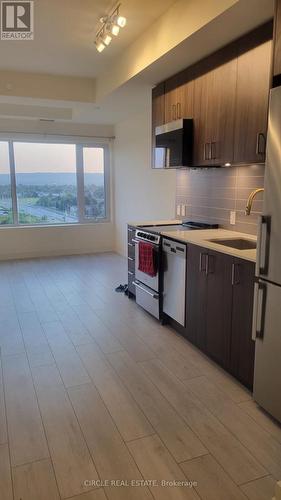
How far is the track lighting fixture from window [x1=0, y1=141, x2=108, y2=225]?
143 inches

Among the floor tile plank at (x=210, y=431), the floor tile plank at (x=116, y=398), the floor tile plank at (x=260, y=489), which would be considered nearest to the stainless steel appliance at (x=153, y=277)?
the floor tile plank at (x=116, y=398)

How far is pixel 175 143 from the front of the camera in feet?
11.6

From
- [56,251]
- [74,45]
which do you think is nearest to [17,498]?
[74,45]

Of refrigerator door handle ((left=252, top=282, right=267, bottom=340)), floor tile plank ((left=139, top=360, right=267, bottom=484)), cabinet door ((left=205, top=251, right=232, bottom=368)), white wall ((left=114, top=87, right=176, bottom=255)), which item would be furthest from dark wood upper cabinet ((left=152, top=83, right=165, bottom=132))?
floor tile plank ((left=139, top=360, right=267, bottom=484))

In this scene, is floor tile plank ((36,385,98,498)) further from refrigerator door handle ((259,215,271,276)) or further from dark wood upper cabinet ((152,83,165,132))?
dark wood upper cabinet ((152,83,165,132))

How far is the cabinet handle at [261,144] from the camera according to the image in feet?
8.18

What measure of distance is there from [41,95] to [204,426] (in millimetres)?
4323

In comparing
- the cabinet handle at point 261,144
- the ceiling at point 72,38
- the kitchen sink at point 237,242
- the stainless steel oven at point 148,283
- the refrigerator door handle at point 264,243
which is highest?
the ceiling at point 72,38

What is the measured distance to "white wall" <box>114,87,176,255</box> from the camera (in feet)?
15.9

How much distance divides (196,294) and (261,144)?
50.3 inches

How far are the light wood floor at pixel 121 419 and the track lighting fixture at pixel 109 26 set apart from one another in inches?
105

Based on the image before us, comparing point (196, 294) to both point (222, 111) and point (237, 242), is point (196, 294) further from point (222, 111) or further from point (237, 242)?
point (222, 111)

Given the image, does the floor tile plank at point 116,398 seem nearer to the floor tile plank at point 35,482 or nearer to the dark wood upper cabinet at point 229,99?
the floor tile plank at point 35,482

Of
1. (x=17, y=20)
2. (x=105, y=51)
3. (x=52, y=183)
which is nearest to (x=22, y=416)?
(x=17, y=20)
